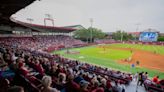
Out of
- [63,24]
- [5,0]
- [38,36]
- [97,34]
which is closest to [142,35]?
[97,34]

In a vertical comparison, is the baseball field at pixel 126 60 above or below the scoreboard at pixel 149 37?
below

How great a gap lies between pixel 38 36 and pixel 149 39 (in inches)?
2168

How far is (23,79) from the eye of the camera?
5531 mm

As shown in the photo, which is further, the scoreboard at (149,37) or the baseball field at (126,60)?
the scoreboard at (149,37)

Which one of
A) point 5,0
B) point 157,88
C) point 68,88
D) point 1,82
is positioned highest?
point 5,0

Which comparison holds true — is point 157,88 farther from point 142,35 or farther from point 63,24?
point 63,24

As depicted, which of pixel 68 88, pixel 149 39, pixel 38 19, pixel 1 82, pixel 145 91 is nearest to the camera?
pixel 1 82

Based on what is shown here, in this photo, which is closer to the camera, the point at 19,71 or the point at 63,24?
the point at 19,71

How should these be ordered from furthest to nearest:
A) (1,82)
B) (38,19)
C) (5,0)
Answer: (38,19), (5,0), (1,82)

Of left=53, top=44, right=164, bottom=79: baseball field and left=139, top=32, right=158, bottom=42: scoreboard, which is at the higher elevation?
left=139, top=32, right=158, bottom=42: scoreboard

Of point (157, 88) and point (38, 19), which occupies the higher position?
point (38, 19)

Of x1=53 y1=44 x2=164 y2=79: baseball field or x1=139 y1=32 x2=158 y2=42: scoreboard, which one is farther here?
x1=139 y1=32 x2=158 y2=42: scoreboard

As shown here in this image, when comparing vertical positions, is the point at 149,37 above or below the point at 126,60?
above

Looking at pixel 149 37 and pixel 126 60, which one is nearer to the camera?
pixel 126 60
